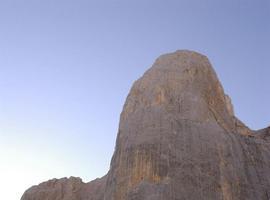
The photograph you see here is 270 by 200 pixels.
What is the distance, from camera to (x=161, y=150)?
29344 mm

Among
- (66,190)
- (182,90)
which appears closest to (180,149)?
(182,90)

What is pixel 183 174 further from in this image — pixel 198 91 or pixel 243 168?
pixel 198 91

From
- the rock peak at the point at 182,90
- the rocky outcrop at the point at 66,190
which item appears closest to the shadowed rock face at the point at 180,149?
the rock peak at the point at 182,90

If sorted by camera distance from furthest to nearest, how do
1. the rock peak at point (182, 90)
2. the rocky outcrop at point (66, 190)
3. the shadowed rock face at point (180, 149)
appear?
the rocky outcrop at point (66, 190), the rock peak at point (182, 90), the shadowed rock face at point (180, 149)

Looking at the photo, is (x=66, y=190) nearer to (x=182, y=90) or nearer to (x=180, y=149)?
(x=182, y=90)

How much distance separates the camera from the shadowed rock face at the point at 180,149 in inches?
1096

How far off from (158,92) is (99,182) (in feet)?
49.6

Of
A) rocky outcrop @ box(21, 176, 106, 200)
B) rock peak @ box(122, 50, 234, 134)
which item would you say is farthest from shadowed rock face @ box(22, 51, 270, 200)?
rocky outcrop @ box(21, 176, 106, 200)

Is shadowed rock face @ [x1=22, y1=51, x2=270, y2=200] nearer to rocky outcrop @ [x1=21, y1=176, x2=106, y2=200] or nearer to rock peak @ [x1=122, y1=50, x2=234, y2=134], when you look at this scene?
rock peak @ [x1=122, y1=50, x2=234, y2=134]

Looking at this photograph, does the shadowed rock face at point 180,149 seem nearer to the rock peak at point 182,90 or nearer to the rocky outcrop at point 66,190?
the rock peak at point 182,90

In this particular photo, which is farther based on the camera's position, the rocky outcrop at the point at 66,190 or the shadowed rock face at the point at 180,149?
the rocky outcrop at the point at 66,190

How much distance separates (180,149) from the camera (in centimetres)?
2967

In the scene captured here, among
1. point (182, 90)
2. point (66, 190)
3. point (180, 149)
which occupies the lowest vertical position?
point (180, 149)

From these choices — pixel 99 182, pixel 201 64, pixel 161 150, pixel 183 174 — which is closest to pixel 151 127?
pixel 161 150
